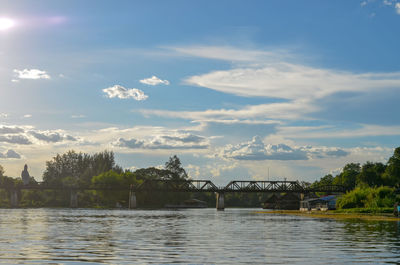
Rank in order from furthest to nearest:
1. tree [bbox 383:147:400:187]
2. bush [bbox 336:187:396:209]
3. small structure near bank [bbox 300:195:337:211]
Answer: tree [bbox 383:147:400:187], small structure near bank [bbox 300:195:337:211], bush [bbox 336:187:396:209]

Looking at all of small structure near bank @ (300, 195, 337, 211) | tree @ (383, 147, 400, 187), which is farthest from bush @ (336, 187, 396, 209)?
tree @ (383, 147, 400, 187)

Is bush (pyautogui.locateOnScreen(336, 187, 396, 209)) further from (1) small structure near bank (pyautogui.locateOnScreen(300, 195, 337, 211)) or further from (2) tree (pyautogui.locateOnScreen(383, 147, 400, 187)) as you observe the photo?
(2) tree (pyautogui.locateOnScreen(383, 147, 400, 187))

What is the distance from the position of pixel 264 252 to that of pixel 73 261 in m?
10.7

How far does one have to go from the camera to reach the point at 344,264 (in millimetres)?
24047

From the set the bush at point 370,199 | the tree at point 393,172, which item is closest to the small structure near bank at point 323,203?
the bush at point 370,199

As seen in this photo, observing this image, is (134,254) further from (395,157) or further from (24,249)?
(395,157)

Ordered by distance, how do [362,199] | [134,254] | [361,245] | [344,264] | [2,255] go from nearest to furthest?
[344,264] → [2,255] → [134,254] → [361,245] → [362,199]

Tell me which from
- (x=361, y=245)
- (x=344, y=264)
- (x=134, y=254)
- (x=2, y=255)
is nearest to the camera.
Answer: (x=344, y=264)

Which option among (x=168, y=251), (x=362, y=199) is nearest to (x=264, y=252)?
(x=168, y=251)

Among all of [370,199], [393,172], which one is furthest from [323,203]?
[370,199]

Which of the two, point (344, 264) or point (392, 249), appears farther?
point (392, 249)

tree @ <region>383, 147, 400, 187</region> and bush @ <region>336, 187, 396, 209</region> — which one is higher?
tree @ <region>383, 147, 400, 187</region>

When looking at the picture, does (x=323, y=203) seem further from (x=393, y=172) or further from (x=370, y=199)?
(x=370, y=199)

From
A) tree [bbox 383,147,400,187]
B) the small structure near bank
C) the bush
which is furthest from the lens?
tree [bbox 383,147,400,187]
